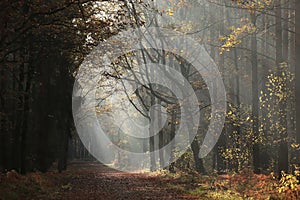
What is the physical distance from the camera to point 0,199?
36.8 feet

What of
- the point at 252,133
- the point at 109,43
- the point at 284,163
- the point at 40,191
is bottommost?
the point at 40,191

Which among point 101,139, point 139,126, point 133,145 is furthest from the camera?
point 101,139

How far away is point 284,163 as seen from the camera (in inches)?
696

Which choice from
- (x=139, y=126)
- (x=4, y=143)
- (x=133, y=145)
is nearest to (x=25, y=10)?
(x=4, y=143)

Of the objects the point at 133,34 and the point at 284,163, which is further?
the point at 133,34

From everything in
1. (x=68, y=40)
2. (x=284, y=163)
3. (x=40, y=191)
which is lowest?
(x=40, y=191)

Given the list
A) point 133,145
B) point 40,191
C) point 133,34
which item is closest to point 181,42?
point 133,34

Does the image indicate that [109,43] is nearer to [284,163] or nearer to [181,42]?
[181,42]

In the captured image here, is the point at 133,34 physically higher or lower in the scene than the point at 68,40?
higher

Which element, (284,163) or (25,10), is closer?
(25,10)

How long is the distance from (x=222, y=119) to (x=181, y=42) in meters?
5.79

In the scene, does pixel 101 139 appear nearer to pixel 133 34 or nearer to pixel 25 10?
pixel 133 34

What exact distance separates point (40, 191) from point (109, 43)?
424 inches

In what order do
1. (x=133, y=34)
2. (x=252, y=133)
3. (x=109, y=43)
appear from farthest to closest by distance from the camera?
(x=133, y=34) < (x=109, y=43) < (x=252, y=133)
